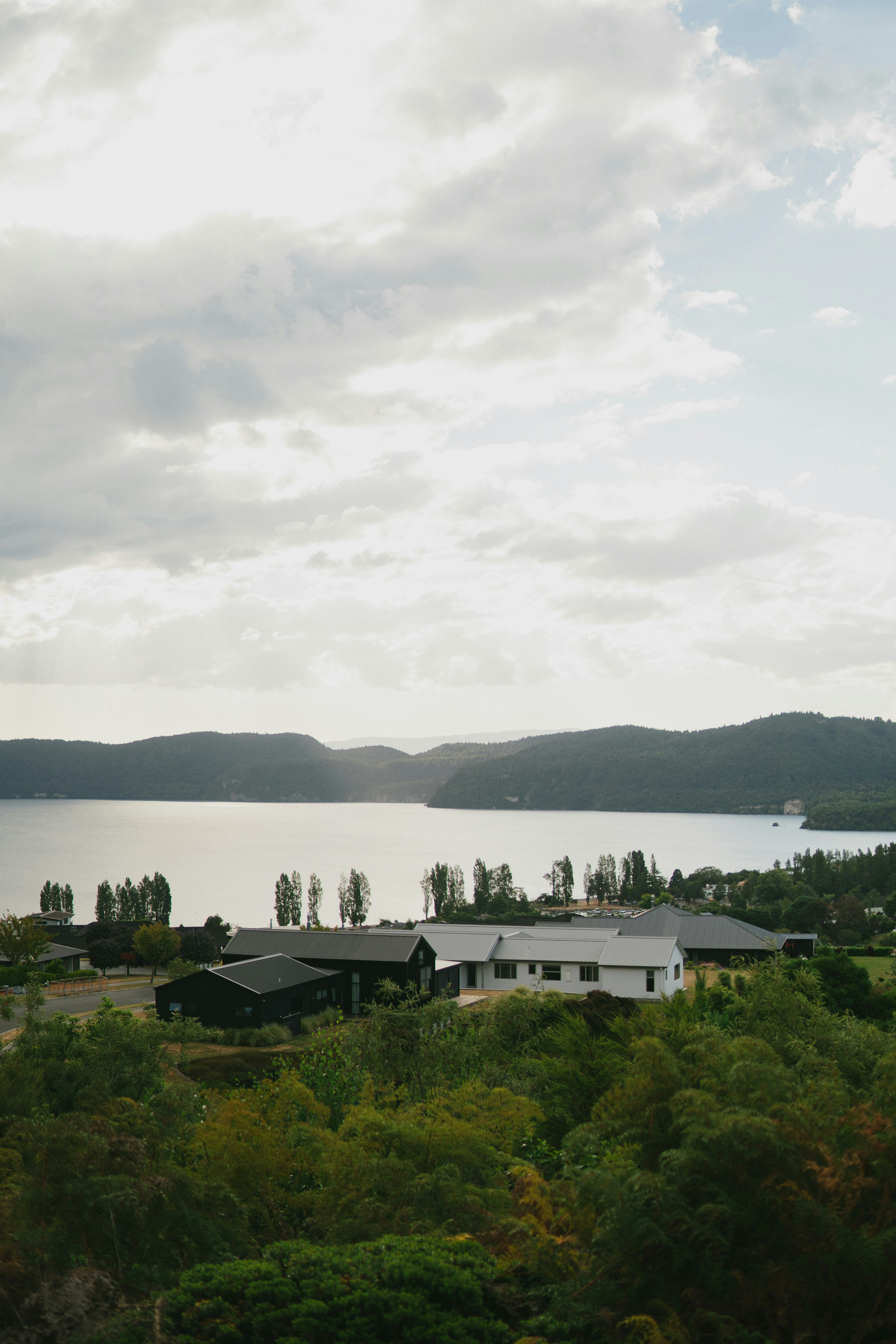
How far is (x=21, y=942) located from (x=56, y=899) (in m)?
35.3

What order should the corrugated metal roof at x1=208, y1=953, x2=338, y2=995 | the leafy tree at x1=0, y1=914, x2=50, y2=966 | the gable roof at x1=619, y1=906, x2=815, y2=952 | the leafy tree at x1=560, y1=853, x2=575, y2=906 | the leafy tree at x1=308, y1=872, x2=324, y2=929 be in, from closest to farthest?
the corrugated metal roof at x1=208, y1=953, x2=338, y2=995 < the leafy tree at x1=0, y1=914, x2=50, y2=966 < the gable roof at x1=619, y1=906, x2=815, y2=952 < the leafy tree at x1=308, y1=872, x2=324, y2=929 < the leafy tree at x1=560, y1=853, x2=575, y2=906

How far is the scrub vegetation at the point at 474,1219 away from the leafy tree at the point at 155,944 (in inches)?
1862

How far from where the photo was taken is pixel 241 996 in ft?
126

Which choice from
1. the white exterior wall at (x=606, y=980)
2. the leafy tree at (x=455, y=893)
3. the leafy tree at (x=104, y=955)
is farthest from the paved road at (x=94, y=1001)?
the leafy tree at (x=455, y=893)

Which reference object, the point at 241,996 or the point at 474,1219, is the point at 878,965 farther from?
the point at 474,1219

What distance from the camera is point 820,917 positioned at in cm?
7938

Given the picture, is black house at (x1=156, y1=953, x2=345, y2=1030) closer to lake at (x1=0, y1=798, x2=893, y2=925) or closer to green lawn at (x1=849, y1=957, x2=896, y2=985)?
green lawn at (x1=849, y1=957, x2=896, y2=985)

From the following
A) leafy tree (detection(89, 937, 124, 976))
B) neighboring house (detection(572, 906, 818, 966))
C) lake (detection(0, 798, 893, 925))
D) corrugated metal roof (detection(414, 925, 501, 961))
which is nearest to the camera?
corrugated metal roof (detection(414, 925, 501, 961))

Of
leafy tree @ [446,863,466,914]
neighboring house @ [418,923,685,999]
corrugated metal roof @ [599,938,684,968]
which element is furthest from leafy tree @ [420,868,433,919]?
corrugated metal roof @ [599,938,684,968]

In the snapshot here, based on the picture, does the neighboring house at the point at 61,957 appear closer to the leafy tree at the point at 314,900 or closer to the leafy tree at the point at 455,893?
the leafy tree at the point at 314,900

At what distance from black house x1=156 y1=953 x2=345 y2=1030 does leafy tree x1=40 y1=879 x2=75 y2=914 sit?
49996 mm

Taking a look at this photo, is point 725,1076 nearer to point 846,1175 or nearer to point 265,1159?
point 846,1175

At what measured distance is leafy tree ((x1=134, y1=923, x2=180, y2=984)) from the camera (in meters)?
57.0

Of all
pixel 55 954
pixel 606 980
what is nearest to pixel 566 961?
pixel 606 980
